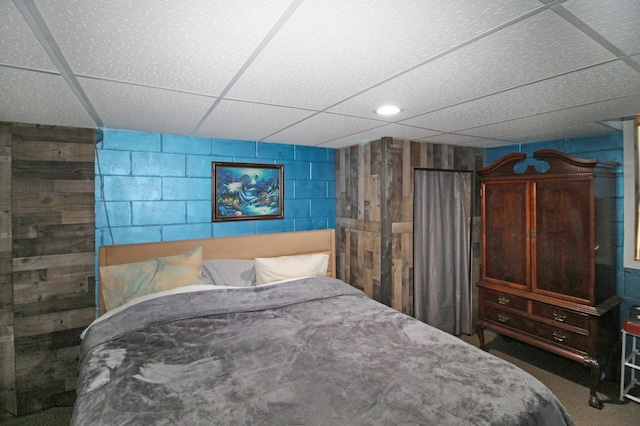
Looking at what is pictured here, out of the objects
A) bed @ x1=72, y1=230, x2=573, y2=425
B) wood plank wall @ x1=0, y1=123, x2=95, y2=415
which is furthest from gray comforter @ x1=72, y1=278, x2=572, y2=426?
wood plank wall @ x1=0, y1=123, x2=95, y2=415

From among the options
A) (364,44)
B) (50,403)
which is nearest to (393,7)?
(364,44)

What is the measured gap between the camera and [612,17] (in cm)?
101

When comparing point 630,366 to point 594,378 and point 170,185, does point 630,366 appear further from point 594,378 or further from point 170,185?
point 170,185

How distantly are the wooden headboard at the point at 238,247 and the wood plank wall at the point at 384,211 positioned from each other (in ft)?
1.07

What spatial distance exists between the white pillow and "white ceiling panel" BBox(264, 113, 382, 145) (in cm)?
123

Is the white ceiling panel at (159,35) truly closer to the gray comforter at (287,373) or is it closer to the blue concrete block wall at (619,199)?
the gray comforter at (287,373)

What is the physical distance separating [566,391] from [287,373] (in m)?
2.68

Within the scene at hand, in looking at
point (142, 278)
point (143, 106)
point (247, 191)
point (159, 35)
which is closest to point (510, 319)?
point (247, 191)

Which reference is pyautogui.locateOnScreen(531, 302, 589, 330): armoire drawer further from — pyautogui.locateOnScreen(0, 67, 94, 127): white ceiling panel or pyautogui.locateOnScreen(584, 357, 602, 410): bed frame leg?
pyautogui.locateOnScreen(0, 67, 94, 127): white ceiling panel

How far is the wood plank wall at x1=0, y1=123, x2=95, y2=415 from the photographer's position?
233cm

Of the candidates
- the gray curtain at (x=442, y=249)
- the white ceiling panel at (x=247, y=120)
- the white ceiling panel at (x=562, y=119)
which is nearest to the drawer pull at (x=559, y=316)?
the gray curtain at (x=442, y=249)

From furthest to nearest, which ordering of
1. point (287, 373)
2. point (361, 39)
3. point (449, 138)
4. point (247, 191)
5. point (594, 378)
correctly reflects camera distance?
point (247, 191) < point (449, 138) < point (594, 378) < point (287, 373) < point (361, 39)

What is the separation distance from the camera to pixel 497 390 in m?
1.41

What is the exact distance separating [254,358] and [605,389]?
315 centimetres
